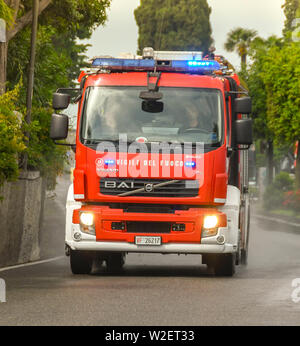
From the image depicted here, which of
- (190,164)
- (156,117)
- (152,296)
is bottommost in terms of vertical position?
(152,296)

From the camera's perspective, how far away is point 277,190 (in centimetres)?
5766

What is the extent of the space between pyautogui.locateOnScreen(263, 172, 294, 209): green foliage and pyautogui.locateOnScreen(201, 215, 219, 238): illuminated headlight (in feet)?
138

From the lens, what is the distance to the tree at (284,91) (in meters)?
49.2

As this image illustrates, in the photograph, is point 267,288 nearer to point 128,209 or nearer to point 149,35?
Result: point 128,209

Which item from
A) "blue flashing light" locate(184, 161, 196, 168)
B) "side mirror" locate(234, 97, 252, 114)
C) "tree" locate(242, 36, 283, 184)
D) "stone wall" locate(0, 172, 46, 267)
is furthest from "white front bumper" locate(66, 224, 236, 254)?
"tree" locate(242, 36, 283, 184)

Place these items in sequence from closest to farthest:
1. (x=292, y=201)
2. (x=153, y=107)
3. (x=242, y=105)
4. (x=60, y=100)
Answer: (x=242, y=105) < (x=153, y=107) < (x=60, y=100) < (x=292, y=201)

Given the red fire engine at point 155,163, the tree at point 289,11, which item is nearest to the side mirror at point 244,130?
the red fire engine at point 155,163

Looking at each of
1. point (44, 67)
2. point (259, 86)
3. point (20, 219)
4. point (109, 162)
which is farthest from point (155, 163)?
point (259, 86)

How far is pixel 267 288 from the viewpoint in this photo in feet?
46.9

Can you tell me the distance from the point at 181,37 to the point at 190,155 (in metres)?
52.2

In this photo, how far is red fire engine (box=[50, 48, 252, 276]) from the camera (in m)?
15.3

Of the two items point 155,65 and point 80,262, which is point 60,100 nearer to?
point 155,65

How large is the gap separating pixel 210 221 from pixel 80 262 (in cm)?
247

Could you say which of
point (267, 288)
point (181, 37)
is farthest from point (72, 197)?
point (181, 37)
